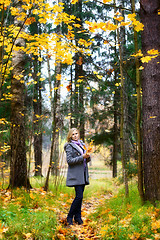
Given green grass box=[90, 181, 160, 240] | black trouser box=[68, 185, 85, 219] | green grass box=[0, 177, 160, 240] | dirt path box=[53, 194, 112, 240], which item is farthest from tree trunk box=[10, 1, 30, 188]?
green grass box=[90, 181, 160, 240]

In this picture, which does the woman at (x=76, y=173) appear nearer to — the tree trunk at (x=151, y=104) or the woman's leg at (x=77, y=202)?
the woman's leg at (x=77, y=202)

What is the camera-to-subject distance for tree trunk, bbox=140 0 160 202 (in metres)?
4.00

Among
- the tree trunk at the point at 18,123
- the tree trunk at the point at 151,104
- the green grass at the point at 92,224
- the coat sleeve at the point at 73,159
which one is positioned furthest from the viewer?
the tree trunk at the point at 18,123

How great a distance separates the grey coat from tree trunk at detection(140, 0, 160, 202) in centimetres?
125

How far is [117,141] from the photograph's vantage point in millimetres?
11766

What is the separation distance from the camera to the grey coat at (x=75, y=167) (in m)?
3.70

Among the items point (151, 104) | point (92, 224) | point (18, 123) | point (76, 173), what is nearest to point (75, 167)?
point (76, 173)

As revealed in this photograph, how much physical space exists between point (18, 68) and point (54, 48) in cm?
132

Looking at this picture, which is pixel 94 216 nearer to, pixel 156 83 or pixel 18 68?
pixel 156 83

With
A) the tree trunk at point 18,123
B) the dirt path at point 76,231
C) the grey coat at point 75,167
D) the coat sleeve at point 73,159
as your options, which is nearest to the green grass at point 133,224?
the dirt path at point 76,231

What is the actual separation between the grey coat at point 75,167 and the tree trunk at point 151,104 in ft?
4.09

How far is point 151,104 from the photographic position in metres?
4.15

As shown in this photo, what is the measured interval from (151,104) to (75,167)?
1898 millimetres

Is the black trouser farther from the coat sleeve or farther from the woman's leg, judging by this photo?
the coat sleeve
